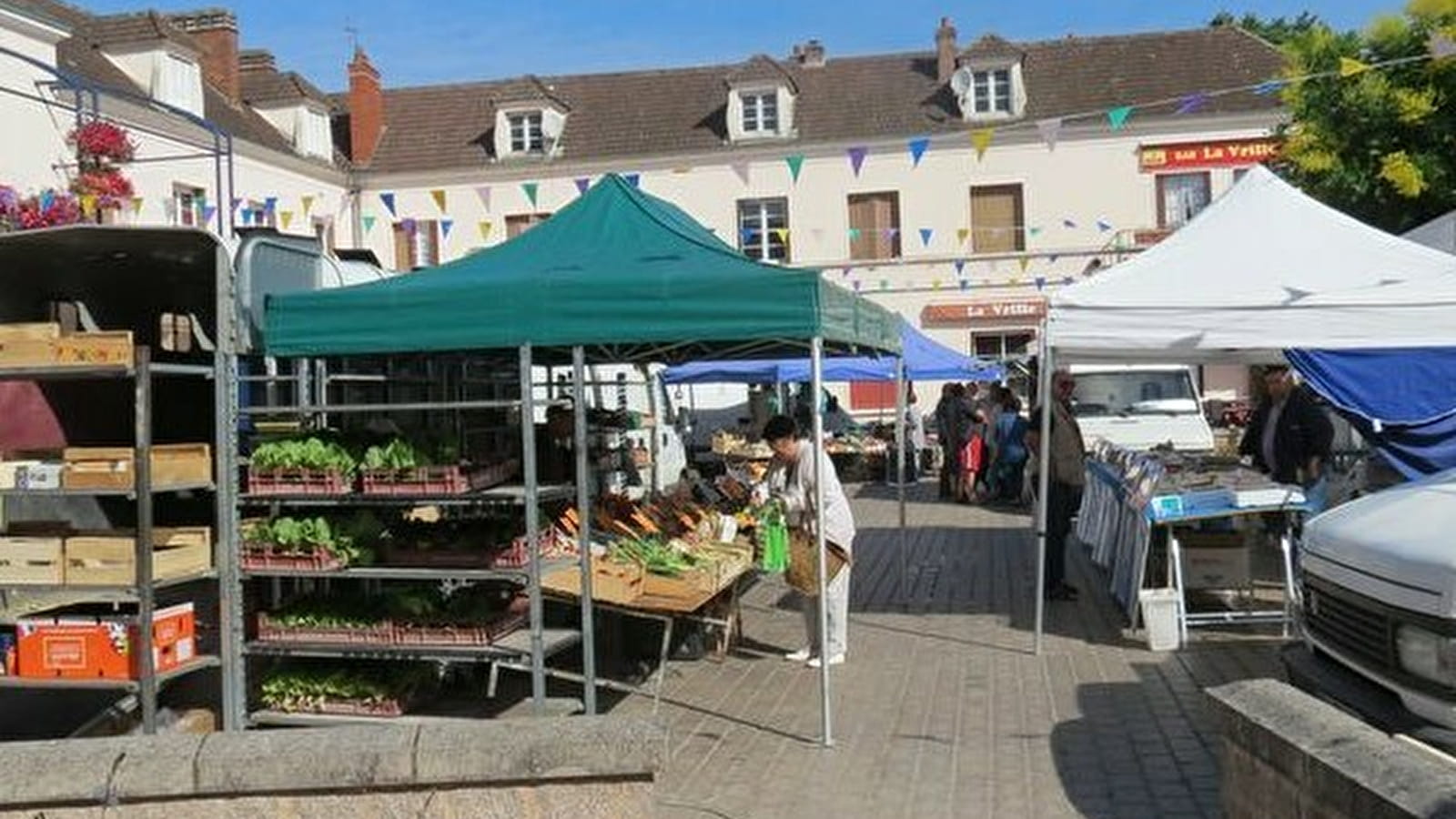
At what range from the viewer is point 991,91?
3550 centimetres

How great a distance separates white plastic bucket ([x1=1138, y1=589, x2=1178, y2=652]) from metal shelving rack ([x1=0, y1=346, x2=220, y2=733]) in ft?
18.8

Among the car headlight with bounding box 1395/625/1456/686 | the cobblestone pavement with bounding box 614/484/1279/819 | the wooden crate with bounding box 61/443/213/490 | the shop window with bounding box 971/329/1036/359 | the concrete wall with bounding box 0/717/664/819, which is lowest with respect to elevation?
the cobblestone pavement with bounding box 614/484/1279/819

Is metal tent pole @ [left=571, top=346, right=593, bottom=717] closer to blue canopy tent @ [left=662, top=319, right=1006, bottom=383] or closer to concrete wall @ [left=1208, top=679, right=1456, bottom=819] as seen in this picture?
concrete wall @ [left=1208, top=679, right=1456, bottom=819]

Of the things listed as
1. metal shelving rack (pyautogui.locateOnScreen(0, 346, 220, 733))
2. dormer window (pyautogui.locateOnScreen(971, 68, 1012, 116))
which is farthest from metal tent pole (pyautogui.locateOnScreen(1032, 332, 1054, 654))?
dormer window (pyautogui.locateOnScreen(971, 68, 1012, 116))

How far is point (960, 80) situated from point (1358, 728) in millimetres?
33177

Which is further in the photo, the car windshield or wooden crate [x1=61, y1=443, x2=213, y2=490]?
the car windshield

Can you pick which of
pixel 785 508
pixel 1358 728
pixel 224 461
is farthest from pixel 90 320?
pixel 1358 728

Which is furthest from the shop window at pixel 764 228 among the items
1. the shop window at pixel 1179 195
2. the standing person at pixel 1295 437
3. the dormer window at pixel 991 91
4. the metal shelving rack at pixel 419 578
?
the metal shelving rack at pixel 419 578

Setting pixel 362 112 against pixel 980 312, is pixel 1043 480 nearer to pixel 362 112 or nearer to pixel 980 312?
pixel 980 312

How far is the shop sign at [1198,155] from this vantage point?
1302 inches

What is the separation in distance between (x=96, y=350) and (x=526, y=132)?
32156 millimetres

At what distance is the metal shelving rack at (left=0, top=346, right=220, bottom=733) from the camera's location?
21.0 feet

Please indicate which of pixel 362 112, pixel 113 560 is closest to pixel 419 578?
pixel 113 560

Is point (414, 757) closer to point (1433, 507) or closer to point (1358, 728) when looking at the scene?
point (1358, 728)
